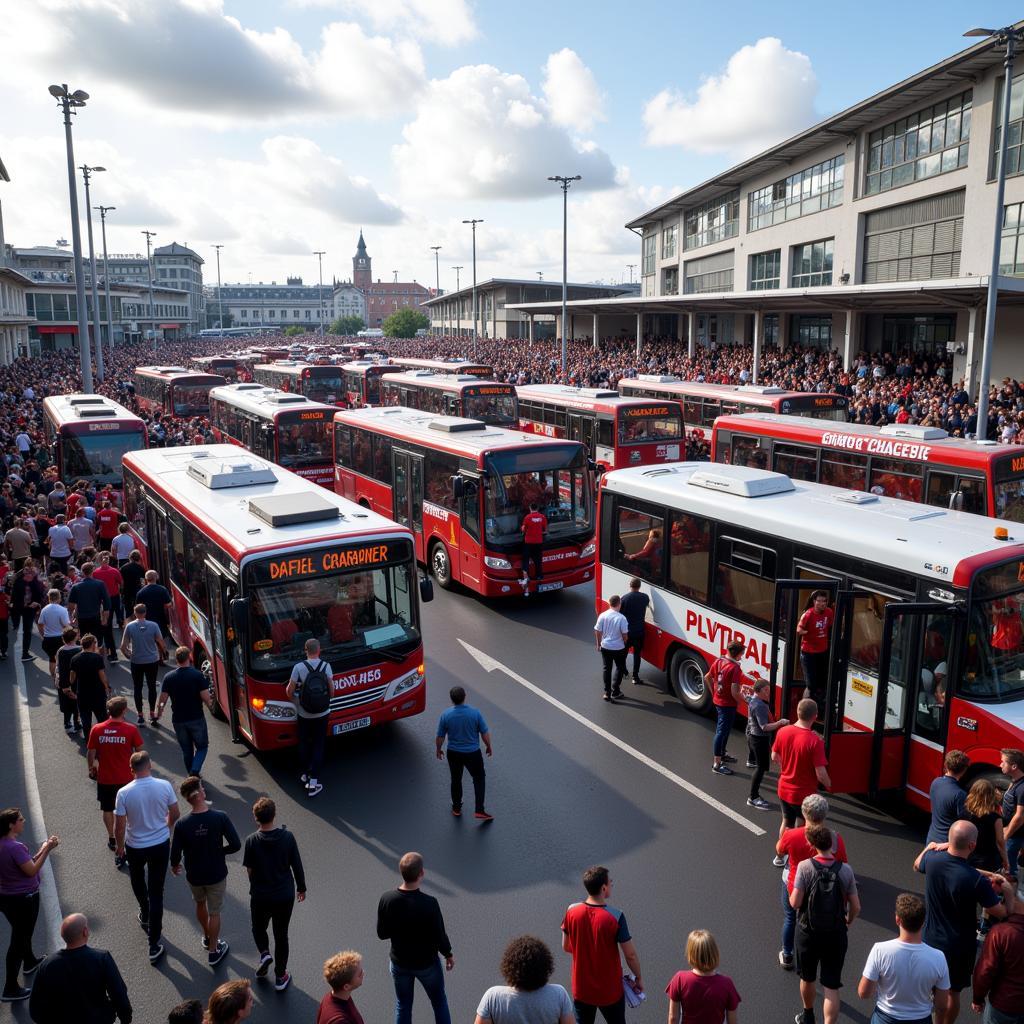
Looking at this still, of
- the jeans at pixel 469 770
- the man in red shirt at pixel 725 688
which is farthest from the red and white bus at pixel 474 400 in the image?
the jeans at pixel 469 770

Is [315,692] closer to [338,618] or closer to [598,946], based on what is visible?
[338,618]

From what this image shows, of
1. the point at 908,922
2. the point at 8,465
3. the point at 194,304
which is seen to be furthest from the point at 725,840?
the point at 194,304

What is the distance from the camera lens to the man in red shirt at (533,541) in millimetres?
14727

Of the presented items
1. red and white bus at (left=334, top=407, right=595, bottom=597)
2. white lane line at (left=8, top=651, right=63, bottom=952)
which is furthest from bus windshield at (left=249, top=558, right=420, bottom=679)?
red and white bus at (left=334, top=407, right=595, bottom=597)

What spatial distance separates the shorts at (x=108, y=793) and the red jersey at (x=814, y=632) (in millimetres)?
6666

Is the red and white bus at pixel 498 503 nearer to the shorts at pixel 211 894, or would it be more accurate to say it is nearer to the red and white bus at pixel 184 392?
the shorts at pixel 211 894

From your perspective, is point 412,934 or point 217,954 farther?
point 217,954

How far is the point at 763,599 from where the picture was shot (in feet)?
32.7

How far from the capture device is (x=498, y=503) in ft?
49.3

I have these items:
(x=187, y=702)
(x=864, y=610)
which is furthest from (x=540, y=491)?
(x=187, y=702)

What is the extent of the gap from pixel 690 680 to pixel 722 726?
A: 71.6 inches

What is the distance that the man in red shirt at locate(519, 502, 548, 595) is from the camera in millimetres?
14727

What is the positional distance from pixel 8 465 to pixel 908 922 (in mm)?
23405

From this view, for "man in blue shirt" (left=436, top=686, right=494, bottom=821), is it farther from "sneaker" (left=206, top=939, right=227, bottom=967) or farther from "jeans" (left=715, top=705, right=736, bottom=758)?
"jeans" (left=715, top=705, right=736, bottom=758)
